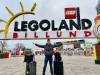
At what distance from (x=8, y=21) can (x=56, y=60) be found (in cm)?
810

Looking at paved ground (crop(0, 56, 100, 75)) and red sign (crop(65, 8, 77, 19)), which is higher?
red sign (crop(65, 8, 77, 19))

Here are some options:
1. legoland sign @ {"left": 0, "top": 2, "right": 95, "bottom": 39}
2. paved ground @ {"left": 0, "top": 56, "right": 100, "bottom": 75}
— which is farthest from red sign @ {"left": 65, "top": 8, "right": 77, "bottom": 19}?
paved ground @ {"left": 0, "top": 56, "right": 100, "bottom": 75}

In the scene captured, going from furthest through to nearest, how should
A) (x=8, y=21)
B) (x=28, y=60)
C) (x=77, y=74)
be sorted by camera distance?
1. (x=8, y=21)
2. (x=77, y=74)
3. (x=28, y=60)

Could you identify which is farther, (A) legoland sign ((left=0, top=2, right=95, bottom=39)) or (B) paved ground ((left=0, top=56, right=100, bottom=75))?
(A) legoland sign ((left=0, top=2, right=95, bottom=39))

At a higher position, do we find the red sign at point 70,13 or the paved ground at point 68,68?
the red sign at point 70,13

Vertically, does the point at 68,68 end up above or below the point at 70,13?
below

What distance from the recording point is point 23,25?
15.4 m

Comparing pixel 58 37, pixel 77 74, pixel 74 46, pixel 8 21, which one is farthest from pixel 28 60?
pixel 74 46

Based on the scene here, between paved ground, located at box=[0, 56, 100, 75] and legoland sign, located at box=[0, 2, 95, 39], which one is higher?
legoland sign, located at box=[0, 2, 95, 39]

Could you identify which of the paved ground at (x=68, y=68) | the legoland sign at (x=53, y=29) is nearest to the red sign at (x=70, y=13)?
the legoland sign at (x=53, y=29)

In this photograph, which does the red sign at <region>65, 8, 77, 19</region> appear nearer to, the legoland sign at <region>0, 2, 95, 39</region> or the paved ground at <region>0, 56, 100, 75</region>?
the legoland sign at <region>0, 2, 95, 39</region>

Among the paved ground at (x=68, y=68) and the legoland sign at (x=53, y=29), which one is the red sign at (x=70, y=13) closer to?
the legoland sign at (x=53, y=29)

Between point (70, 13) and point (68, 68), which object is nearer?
point (68, 68)

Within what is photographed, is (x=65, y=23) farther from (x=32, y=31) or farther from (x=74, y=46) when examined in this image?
(x=74, y=46)
